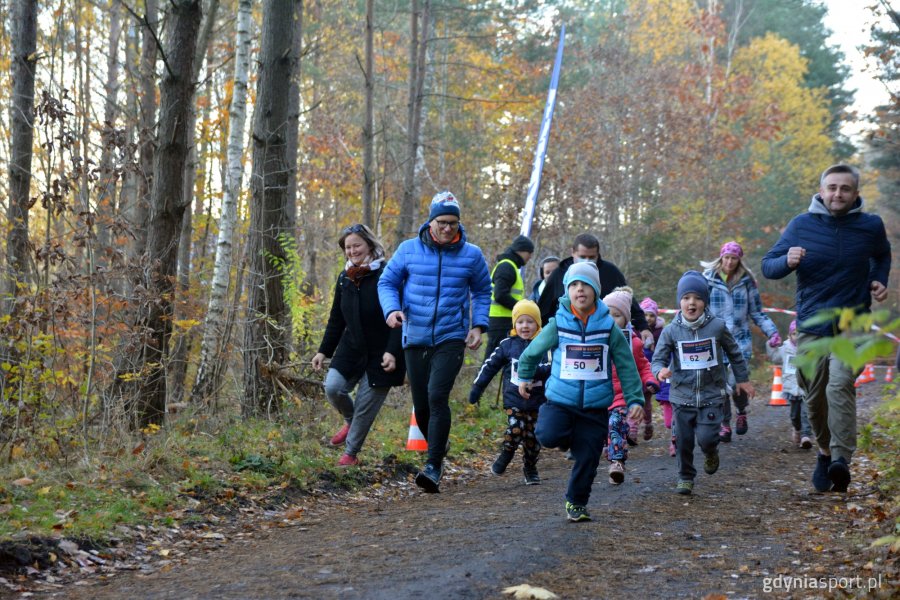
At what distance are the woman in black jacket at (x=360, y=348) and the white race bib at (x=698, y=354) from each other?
8.40 ft

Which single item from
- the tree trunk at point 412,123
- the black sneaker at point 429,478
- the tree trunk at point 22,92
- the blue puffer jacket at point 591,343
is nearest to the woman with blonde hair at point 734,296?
the black sneaker at point 429,478

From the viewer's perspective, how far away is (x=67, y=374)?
9422mm

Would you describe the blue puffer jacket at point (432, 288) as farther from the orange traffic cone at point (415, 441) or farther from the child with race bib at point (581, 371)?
the orange traffic cone at point (415, 441)

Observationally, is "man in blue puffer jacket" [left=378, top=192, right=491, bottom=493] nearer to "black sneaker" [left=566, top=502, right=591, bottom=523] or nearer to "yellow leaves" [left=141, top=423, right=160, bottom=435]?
"black sneaker" [left=566, top=502, right=591, bottom=523]

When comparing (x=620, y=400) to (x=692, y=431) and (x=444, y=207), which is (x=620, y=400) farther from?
(x=444, y=207)

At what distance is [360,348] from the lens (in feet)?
30.1

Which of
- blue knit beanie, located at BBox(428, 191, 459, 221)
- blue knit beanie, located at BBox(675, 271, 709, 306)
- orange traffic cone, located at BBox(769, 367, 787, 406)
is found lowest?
orange traffic cone, located at BBox(769, 367, 787, 406)

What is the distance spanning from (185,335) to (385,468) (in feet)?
11.0

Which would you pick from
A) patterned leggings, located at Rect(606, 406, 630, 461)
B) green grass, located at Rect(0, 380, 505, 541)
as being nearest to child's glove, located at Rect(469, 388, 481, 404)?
patterned leggings, located at Rect(606, 406, 630, 461)

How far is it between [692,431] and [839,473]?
1233 millimetres

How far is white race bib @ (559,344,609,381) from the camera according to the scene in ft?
A: 22.9

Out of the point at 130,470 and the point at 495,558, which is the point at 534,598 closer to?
the point at 495,558

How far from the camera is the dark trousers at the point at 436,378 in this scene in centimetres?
841

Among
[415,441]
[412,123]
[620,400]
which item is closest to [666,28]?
[412,123]
